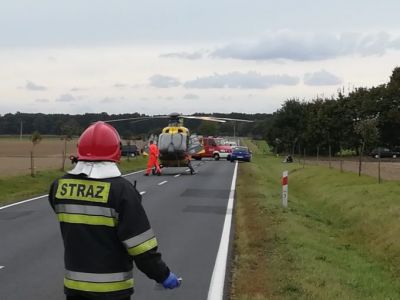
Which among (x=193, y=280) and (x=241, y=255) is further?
(x=241, y=255)

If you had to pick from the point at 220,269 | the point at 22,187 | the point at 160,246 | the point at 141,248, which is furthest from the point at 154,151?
the point at 141,248

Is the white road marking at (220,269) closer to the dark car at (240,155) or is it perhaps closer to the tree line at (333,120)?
the dark car at (240,155)

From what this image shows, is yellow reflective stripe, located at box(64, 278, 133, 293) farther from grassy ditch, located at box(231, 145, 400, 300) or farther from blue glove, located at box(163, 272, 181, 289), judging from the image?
grassy ditch, located at box(231, 145, 400, 300)

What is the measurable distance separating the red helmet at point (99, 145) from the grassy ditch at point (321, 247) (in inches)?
151

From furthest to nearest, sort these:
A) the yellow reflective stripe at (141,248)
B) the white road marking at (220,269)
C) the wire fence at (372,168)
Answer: the wire fence at (372,168) < the white road marking at (220,269) < the yellow reflective stripe at (141,248)

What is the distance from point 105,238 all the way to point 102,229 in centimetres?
6

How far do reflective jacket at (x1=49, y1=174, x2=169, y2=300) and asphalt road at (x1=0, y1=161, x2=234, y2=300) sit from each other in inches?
76.3

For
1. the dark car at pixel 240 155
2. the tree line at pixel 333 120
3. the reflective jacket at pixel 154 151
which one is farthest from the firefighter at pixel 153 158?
the tree line at pixel 333 120

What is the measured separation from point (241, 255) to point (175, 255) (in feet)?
3.59

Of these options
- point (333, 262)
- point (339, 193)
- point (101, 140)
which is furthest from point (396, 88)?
point (101, 140)

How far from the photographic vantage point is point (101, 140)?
3.73 meters

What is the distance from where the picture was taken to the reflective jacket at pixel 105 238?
3.49m

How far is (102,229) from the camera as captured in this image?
11.7 feet

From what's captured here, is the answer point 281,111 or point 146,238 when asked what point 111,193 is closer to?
point 146,238
